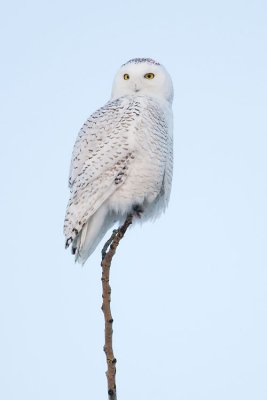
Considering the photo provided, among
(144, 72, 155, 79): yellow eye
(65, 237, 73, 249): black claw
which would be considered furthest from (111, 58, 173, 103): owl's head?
(65, 237, 73, 249): black claw

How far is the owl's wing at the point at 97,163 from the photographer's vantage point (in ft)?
12.3

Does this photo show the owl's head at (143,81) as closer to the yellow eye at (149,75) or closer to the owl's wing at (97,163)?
the yellow eye at (149,75)

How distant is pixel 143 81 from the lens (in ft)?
15.4

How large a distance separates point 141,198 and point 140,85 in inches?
44.3

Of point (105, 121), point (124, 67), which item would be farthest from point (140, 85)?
point (105, 121)

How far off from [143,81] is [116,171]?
1104 millimetres

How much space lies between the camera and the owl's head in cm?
468

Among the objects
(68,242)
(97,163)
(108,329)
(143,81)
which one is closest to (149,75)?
(143,81)

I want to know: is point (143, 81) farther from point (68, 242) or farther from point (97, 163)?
point (68, 242)

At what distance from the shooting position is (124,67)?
4820 mm

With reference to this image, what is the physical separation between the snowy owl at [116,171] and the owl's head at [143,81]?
0.45m

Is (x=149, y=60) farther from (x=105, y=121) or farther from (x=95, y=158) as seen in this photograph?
(x=95, y=158)

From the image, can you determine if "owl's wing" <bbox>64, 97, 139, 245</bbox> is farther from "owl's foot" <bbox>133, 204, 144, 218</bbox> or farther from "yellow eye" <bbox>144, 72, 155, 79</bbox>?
"yellow eye" <bbox>144, 72, 155, 79</bbox>

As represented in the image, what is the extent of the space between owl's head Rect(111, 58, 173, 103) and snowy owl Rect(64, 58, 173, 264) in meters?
0.45
